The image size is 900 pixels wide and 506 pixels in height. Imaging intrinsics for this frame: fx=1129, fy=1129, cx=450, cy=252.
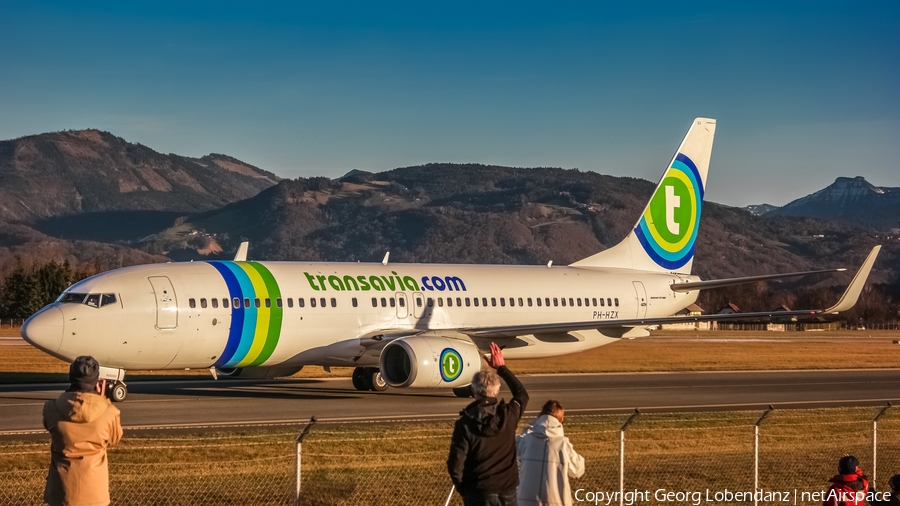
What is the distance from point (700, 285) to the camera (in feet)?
116

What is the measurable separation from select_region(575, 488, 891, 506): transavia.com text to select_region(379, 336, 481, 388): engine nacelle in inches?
434

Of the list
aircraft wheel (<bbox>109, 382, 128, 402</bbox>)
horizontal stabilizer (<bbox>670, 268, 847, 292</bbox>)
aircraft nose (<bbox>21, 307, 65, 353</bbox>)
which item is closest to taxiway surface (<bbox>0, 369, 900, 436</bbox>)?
aircraft wheel (<bbox>109, 382, 128, 402</bbox>)

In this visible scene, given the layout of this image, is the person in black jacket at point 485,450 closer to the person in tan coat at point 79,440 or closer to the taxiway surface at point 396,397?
the person in tan coat at point 79,440

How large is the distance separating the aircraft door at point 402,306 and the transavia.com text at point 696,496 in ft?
49.7

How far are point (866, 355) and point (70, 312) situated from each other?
39.3 m

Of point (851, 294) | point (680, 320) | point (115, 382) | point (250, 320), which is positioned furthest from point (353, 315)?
point (851, 294)

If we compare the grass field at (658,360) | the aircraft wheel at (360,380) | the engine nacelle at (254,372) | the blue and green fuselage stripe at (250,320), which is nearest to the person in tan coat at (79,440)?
the blue and green fuselage stripe at (250,320)

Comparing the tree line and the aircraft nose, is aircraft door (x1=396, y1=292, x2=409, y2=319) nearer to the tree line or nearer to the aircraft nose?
the aircraft nose

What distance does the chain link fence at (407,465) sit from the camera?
46.9ft

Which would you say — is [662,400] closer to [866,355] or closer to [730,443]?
[730,443]

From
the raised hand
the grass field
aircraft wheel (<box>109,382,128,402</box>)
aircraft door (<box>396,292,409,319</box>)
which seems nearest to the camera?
the raised hand

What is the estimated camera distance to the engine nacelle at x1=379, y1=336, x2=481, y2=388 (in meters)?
25.8

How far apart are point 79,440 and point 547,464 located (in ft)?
12.8

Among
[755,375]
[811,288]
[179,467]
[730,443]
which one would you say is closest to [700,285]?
[755,375]
